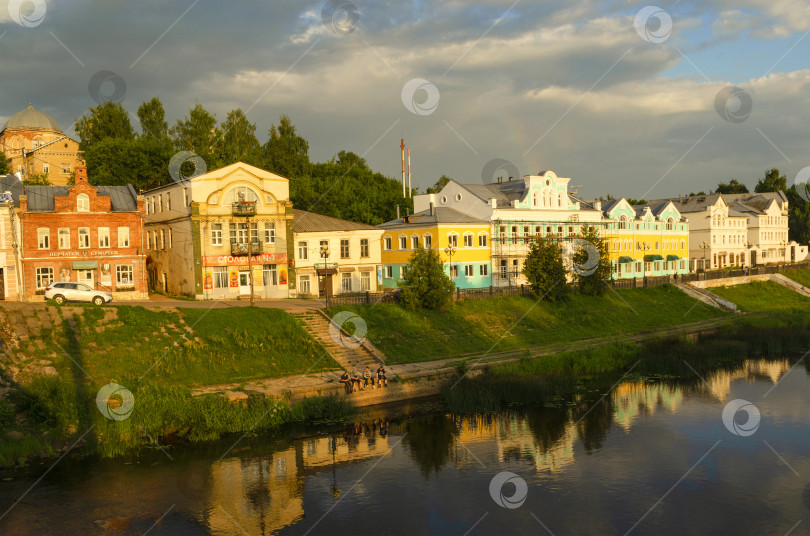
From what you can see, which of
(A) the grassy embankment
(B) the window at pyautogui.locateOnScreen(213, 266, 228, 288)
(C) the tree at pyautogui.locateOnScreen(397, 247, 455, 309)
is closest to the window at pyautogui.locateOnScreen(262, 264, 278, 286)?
(B) the window at pyautogui.locateOnScreen(213, 266, 228, 288)

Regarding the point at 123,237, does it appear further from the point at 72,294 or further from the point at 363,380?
the point at 363,380

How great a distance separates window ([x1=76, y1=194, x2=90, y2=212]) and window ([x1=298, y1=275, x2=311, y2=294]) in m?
16.4

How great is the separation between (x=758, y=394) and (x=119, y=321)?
34.6m

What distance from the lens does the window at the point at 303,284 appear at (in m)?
54.3

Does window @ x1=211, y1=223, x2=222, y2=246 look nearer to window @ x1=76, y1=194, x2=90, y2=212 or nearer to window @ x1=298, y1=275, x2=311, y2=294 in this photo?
window @ x1=298, y1=275, x2=311, y2=294

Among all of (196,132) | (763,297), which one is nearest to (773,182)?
(763,297)

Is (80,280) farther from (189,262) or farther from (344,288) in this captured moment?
(344,288)

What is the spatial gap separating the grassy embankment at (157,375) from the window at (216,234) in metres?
11.4

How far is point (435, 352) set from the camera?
42188mm

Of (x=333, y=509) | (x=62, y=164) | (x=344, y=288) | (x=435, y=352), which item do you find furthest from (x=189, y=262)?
(x=62, y=164)

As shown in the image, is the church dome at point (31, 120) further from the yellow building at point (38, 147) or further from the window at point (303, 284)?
the window at point (303, 284)

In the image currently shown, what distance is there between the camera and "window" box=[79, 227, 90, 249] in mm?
47094

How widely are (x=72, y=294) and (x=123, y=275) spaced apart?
7119 mm

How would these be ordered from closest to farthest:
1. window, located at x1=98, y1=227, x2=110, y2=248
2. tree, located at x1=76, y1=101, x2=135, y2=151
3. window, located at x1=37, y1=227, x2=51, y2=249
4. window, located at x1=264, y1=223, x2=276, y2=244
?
1. window, located at x1=37, y1=227, x2=51, y2=249
2. window, located at x1=98, y1=227, x2=110, y2=248
3. window, located at x1=264, y1=223, x2=276, y2=244
4. tree, located at x1=76, y1=101, x2=135, y2=151
